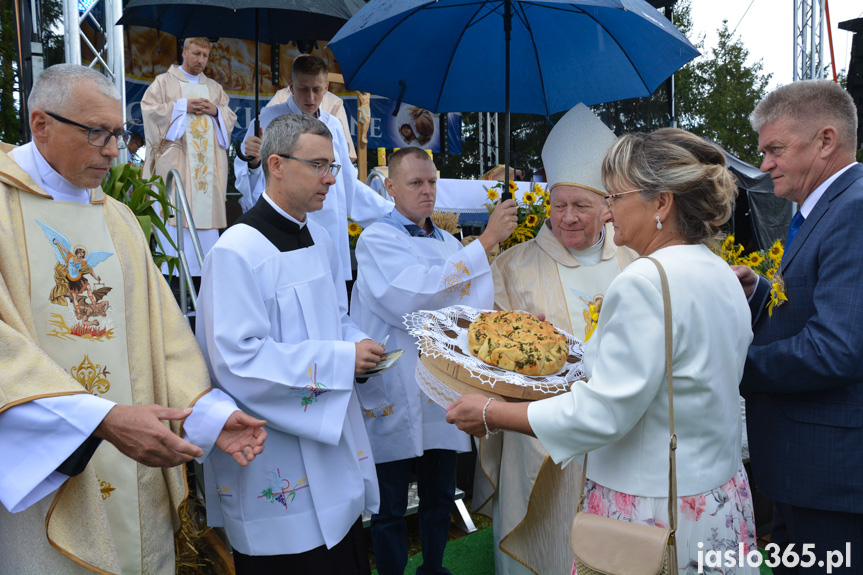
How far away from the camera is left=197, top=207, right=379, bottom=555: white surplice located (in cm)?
220

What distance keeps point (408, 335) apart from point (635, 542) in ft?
5.43

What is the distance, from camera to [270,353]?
7.22 ft

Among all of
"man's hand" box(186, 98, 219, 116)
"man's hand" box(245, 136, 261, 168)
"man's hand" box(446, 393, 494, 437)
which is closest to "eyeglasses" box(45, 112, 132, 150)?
"man's hand" box(446, 393, 494, 437)

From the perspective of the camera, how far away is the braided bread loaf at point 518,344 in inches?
88.4

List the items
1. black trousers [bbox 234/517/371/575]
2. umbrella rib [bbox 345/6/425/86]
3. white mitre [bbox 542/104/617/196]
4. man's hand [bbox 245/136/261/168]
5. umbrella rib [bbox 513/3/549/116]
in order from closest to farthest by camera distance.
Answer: black trousers [bbox 234/517/371/575]
white mitre [bbox 542/104/617/196]
umbrella rib [bbox 345/6/425/86]
umbrella rib [bbox 513/3/549/116]
man's hand [bbox 245/136/261/168]

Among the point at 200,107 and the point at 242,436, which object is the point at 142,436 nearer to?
the point at 242,436

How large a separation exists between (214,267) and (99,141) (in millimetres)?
505

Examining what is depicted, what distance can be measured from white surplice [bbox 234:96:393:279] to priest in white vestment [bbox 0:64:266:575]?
2.57 metres

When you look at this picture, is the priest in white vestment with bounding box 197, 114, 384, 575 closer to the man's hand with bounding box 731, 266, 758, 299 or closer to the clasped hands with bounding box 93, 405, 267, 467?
the clasped hands with bounding box 93, 405, 267, 467

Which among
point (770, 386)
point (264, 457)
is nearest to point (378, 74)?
point (264, 457)

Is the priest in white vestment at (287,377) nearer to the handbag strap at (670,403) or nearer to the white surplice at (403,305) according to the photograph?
the white surplice at (403,305)

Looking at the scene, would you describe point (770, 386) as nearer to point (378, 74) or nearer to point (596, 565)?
point (596, 565)

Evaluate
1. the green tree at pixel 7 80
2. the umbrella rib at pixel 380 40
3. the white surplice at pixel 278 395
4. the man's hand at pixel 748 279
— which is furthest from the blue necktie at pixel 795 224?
the green tree at pixel 7 80

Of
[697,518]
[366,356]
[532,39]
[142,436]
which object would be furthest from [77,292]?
[532,39]
